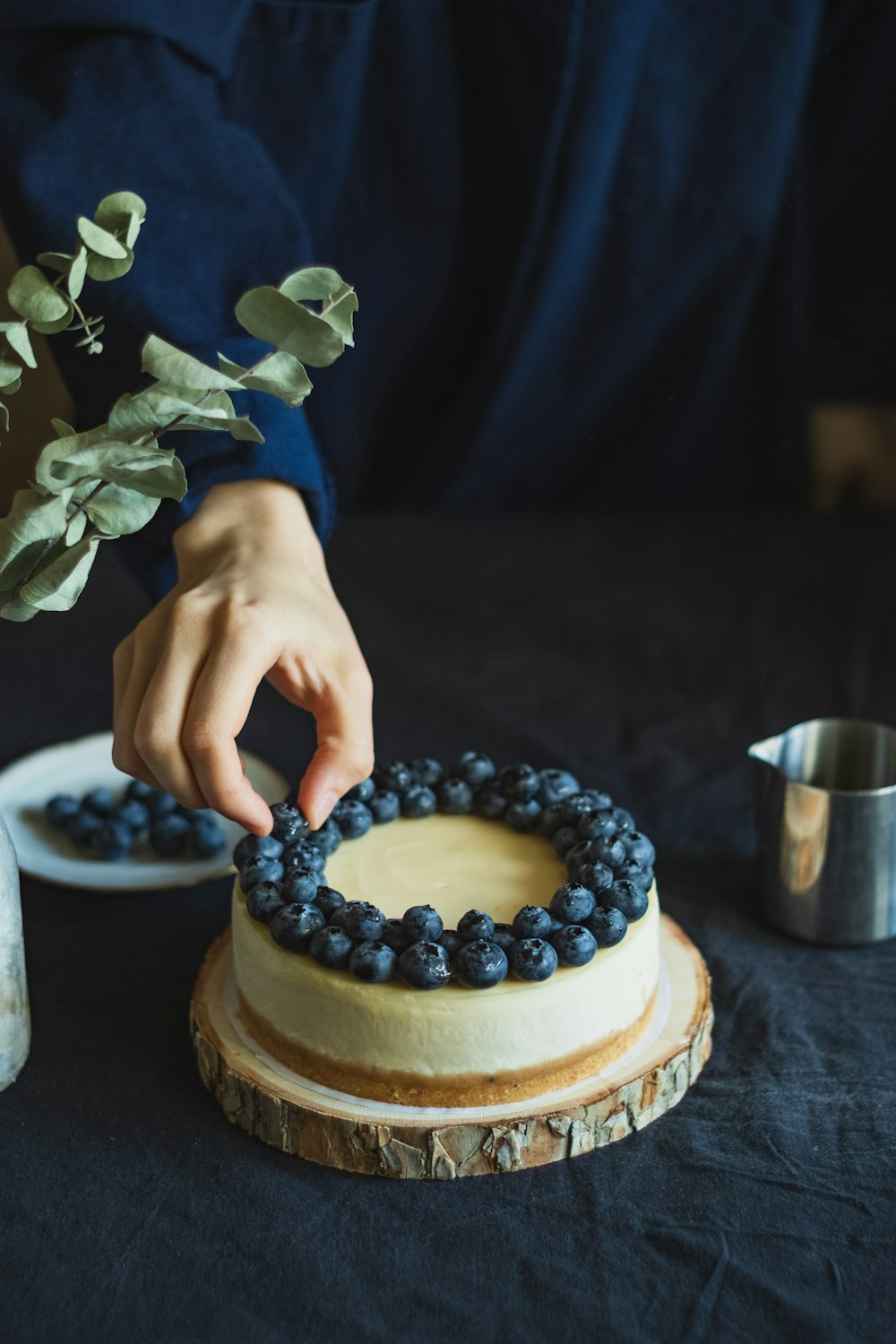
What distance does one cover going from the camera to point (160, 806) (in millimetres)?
1212

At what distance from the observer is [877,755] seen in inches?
46.0

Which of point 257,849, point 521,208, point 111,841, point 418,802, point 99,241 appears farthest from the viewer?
point 521,208

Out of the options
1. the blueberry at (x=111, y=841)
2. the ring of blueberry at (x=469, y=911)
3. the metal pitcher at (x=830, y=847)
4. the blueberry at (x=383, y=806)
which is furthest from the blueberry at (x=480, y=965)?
the blueberry at (x=111, y=841)

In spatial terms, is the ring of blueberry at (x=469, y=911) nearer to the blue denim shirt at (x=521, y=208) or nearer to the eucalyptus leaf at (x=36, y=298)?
the blue denim shirt at (x=521, y=208)

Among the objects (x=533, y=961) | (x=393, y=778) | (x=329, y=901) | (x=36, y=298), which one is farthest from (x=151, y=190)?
(x=533, y=961)

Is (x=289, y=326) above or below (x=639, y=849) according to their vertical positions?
above

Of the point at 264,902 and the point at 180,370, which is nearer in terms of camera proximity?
the point at 180,370

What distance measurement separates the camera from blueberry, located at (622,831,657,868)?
96 centimetres

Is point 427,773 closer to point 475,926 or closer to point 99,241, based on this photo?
point 475,926

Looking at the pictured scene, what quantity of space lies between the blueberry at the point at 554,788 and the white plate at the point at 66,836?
0.31 metres

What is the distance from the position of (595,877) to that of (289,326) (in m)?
0.45

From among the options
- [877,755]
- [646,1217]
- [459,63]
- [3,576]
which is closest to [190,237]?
[3,576]

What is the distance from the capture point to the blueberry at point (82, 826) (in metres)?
1.18

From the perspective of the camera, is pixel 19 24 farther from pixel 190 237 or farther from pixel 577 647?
pixel 577 647
